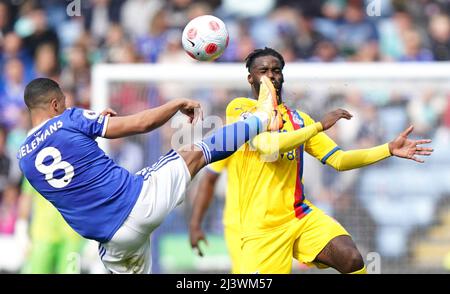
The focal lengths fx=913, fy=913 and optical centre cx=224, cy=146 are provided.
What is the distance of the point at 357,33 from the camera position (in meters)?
12.8

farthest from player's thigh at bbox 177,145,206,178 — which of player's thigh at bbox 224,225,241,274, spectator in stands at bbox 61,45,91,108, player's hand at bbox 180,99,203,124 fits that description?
spectator in stands at bbox 61,45,91,108

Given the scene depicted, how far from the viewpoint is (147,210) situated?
6.90 metres

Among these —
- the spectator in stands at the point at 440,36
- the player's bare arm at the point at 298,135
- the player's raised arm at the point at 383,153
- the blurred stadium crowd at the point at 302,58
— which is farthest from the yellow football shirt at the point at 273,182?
the spectator in stands at the point at 440,36

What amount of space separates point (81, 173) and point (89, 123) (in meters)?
0.39

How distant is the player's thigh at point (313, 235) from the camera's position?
7.24 m

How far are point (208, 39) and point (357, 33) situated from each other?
564 cm

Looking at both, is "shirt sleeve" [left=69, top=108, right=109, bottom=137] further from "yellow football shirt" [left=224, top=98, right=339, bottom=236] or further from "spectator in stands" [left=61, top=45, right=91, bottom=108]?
"spectator in stands" [left=61, top=45, right=91, bottom=108]

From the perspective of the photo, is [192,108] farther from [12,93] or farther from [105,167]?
[12,93]

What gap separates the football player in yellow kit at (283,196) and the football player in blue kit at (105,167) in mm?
413

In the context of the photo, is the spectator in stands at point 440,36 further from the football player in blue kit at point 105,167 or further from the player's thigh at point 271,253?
the football player in blue kit at point 105,167

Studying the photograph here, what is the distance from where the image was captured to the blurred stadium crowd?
1066 centimetres

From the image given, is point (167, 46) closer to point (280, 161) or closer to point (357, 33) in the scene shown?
point (357, 33)

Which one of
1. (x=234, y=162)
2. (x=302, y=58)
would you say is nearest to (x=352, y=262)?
(x=234, y=162)
